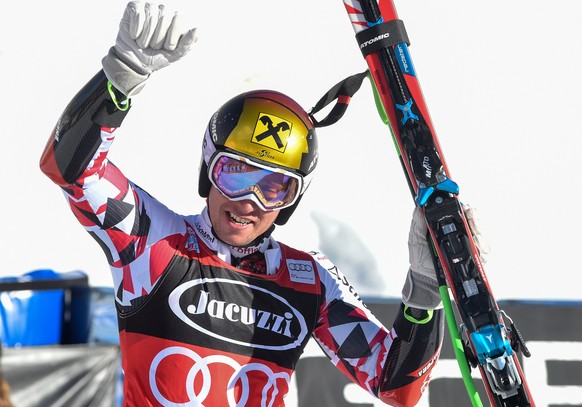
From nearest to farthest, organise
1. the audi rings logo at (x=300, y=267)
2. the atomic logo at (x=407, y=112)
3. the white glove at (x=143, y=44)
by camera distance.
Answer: the white glove at (x=143, y=44) < the atomic logo at (x=407, y=112) < the audi rings logo at (x=300, y=267)

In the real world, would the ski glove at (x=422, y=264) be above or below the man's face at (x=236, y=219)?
below

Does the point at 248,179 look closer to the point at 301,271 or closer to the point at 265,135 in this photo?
the point at 265,135

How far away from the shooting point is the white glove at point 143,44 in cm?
248

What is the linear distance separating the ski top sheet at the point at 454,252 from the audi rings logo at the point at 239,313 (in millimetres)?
547

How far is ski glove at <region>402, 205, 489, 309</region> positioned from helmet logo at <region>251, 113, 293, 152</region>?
0.50 meters

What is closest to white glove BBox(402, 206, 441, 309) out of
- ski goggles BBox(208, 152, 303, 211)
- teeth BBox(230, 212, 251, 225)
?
ski goggles BBox(208, 152, 303, 211)

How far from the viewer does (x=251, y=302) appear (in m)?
3.07

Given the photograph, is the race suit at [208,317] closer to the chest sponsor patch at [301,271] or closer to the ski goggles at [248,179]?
the chest sponsor patch at [301,271]

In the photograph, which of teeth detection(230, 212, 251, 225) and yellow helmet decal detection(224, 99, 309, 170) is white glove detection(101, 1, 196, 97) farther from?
teeth detection(230, 212, 251, 225)

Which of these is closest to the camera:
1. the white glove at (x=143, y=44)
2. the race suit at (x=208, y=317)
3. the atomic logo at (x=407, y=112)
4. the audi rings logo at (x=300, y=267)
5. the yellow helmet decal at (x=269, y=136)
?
the white glove at (x=143, y=44)

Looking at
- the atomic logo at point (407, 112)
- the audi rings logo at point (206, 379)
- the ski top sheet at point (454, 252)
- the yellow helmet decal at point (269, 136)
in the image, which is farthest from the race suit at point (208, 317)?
the atomic logo at point (407, 112)

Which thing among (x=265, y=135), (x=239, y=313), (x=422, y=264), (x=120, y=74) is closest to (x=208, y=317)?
(x=239, y=313)

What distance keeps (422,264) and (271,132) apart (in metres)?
0.67

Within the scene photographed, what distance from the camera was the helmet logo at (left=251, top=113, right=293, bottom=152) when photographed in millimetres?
3000
